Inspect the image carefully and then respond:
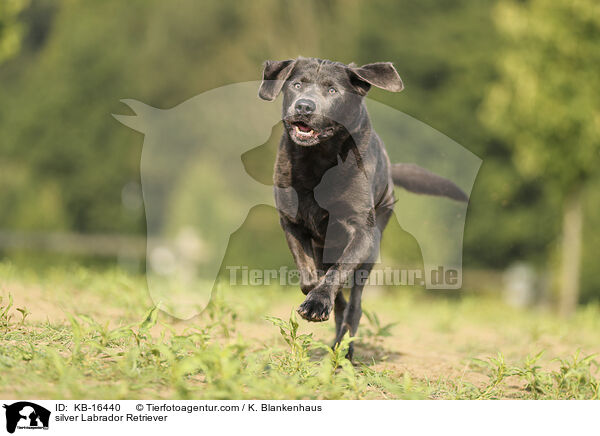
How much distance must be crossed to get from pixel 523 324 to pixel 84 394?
6547mm

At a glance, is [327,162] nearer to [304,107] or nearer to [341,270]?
[304,107]

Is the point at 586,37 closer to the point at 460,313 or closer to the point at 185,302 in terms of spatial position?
the point at 460,313

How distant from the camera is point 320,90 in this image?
170 inches

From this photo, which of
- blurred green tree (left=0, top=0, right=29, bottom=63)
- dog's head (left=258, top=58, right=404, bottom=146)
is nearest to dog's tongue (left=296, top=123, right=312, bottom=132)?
dog's head (left=258, top=58, right=404, bottom=146)

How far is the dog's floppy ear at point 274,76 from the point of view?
14.4 feet

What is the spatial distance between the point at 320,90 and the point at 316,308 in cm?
148

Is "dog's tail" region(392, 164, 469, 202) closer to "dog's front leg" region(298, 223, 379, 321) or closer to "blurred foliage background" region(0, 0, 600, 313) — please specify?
"dog's front leg" region(298, 223, 379, 321)

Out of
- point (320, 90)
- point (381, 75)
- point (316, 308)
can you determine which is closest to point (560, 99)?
point (381, 75)

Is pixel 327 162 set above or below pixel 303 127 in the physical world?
below

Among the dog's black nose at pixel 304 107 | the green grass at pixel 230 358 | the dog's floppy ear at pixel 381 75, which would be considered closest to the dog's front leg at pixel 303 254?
the green grass at pixel 230 358
